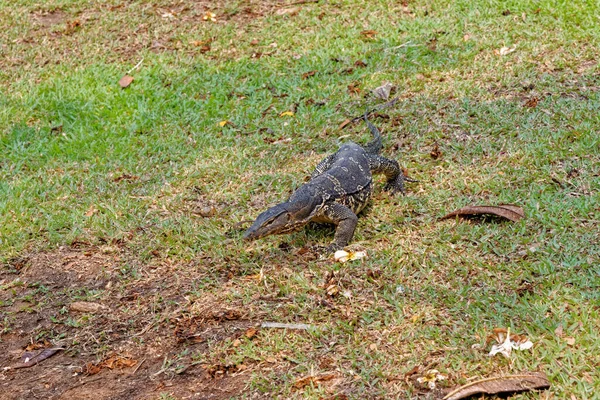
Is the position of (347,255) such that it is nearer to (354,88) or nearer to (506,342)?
(506,342)

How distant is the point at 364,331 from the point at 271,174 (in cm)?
255

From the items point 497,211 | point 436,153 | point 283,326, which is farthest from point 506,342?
point 436,153

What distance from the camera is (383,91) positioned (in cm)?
784

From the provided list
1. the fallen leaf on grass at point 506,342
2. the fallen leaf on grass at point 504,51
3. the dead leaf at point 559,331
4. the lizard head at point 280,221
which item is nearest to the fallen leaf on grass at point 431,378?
the fallen leaf on grass at point 506,342

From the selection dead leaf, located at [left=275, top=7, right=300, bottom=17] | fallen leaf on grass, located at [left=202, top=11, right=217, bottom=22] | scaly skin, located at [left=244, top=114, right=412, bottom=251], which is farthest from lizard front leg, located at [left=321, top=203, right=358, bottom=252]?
fallen leaf on grass, located at [left=202, top=11, right=217, bottom=22]

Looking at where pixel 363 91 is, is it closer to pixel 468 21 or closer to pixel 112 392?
pixel 468 21

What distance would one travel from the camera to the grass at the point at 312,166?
4.43 metres

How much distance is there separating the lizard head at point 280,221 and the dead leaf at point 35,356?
1.52 metres

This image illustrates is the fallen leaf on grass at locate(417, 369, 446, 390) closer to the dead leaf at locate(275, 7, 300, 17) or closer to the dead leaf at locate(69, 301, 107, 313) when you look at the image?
the dead leaf at locate(69, 301, 107, 313)

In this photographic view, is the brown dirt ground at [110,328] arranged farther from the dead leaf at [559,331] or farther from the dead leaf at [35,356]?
the dead leaf at [559,331]

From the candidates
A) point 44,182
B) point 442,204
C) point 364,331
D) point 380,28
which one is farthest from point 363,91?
point 364,331

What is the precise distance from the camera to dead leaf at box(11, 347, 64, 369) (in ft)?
15.7

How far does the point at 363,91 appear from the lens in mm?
8016

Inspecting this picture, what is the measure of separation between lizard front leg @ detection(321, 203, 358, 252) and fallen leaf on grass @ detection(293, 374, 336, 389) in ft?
4.36
